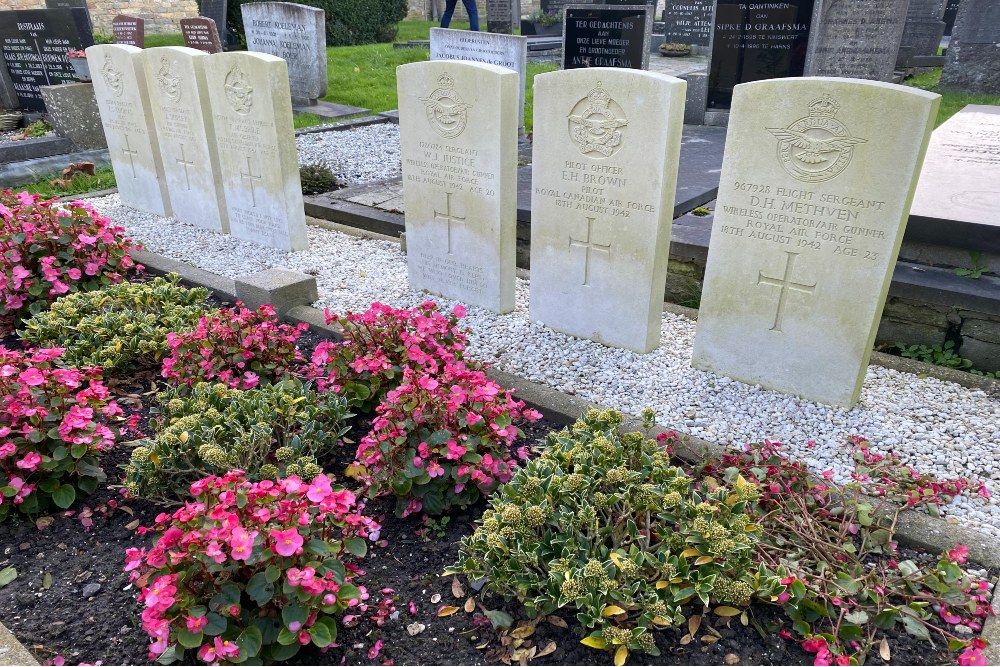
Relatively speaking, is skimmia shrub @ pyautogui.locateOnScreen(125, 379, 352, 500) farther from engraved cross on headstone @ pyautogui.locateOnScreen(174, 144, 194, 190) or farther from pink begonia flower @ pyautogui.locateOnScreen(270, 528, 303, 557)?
engraved cross on headstone @ pyautogui.locateOnScreen(174, 144, 194, 190)

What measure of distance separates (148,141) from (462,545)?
5.31m

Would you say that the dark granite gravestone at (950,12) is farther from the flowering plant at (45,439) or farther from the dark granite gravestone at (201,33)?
the flowering plant at (45,439)

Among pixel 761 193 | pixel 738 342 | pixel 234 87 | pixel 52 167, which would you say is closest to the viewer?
pixel 761 193

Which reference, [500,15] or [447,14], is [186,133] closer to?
[447,14]

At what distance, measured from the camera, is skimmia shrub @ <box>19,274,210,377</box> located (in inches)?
144

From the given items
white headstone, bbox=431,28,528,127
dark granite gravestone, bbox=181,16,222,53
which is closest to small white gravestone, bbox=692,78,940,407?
white headstone, bbox=431,28,528,127

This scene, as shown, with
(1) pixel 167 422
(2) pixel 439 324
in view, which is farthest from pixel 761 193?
(1) pixel 167 422

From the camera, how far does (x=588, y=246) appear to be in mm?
4012

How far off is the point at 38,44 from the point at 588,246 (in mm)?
9376

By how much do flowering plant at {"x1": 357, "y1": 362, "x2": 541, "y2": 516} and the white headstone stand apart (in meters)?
5.67

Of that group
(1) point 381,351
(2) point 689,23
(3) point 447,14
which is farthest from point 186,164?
(2) point 689,23

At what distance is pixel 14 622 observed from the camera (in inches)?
90.7

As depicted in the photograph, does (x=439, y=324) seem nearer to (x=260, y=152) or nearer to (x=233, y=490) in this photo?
(x=233, y=490)

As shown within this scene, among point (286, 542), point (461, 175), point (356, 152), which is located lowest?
point (356, 152)
